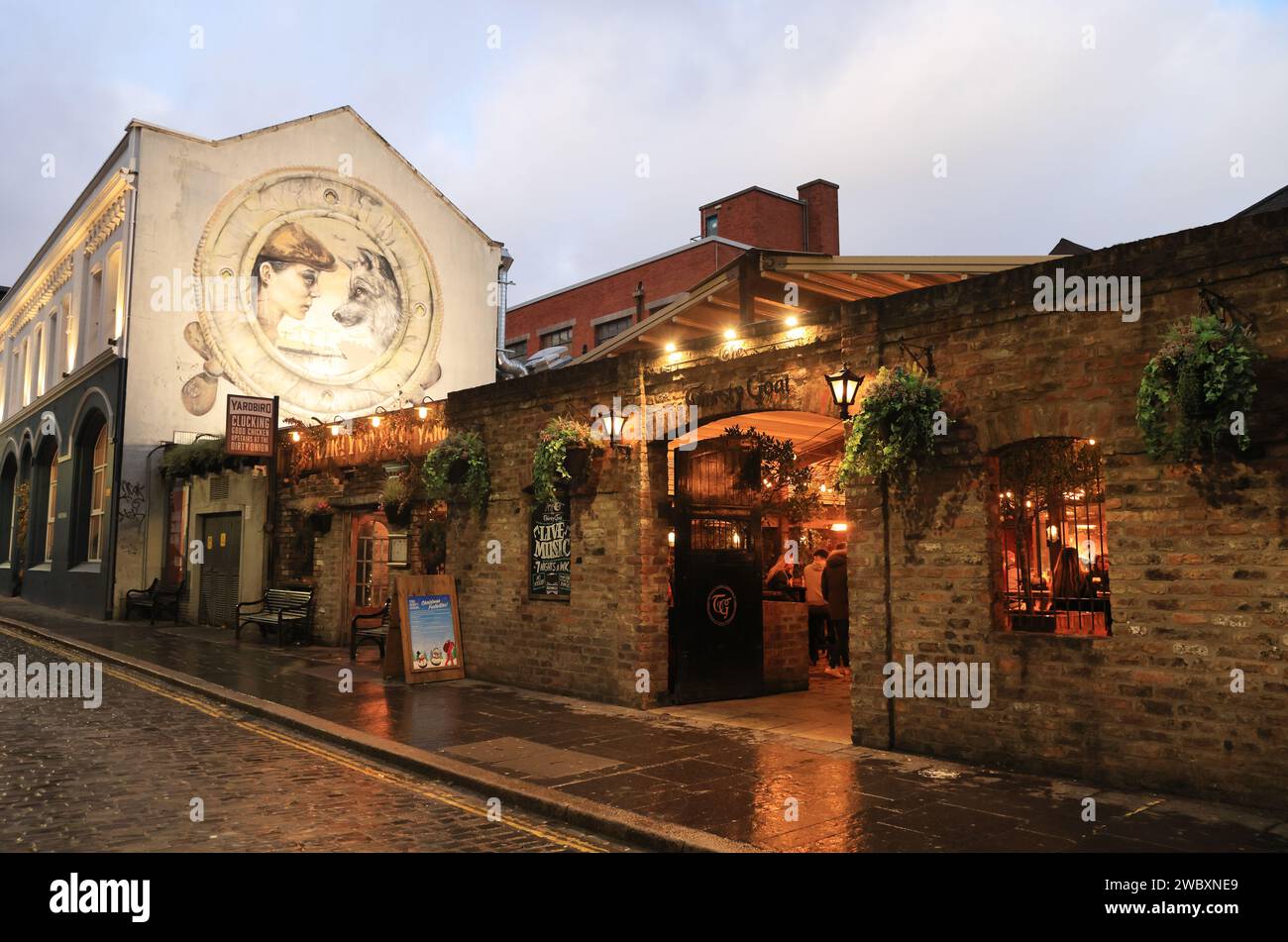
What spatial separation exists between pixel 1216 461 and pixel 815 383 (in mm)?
3614

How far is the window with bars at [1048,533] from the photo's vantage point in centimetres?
754

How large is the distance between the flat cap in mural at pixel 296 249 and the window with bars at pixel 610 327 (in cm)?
1059

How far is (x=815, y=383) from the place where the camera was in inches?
357

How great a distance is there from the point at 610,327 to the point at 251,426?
16.6m

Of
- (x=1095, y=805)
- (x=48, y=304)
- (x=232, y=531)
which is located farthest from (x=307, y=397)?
(x=1095, y=805)

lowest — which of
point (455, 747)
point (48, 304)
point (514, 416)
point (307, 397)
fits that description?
point (455, 747)

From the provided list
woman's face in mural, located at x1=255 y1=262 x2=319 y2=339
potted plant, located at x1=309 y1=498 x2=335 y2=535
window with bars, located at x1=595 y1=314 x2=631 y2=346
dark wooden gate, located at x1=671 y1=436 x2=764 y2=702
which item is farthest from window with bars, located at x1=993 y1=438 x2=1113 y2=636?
window with bars, located at x1=595 y1=314 x2=631 y2=346

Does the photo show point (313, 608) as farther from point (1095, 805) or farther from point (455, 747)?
point (1095, 805)

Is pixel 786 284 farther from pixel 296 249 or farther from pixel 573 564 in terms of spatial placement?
pixel 296 249

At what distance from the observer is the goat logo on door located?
10.8m
